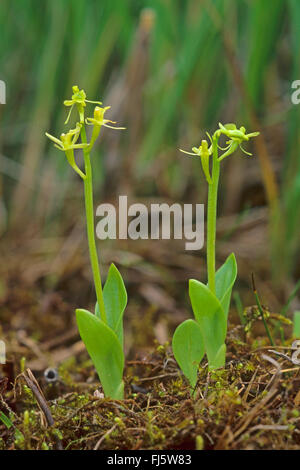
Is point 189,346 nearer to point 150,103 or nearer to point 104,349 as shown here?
point 104,349

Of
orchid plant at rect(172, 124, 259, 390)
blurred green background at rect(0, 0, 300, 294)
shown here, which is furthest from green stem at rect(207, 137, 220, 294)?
blurred green background at rect(0, 0, 300, 294)

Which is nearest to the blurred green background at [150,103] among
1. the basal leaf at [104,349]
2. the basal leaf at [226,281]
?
the basal leaf at [226,281]

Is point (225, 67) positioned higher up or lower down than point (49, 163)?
higher up

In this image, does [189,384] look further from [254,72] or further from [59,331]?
[254,72]

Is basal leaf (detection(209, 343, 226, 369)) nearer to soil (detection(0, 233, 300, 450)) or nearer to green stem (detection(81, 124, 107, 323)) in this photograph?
soil (detection(0, 233, 300, 450))

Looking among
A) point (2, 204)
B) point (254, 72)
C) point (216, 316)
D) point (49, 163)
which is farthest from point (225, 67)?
point (216, 316)
